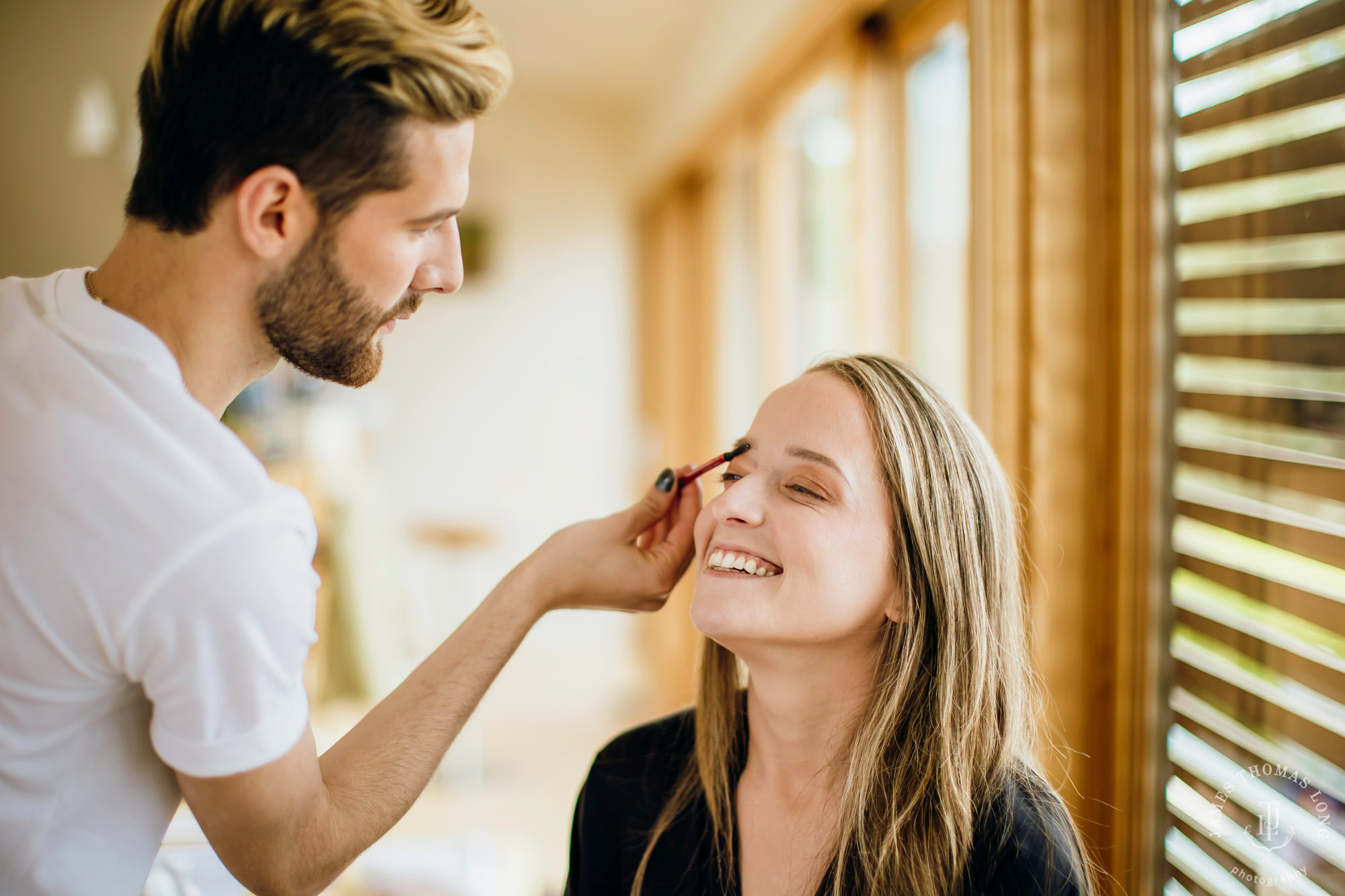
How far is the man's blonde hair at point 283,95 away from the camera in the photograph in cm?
78

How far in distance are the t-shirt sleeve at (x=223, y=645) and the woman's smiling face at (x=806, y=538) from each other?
457mm

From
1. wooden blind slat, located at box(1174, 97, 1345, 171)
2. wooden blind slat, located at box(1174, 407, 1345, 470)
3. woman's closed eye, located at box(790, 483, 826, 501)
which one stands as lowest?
woman's closed eye, located at box(790, 483, 826, 501)

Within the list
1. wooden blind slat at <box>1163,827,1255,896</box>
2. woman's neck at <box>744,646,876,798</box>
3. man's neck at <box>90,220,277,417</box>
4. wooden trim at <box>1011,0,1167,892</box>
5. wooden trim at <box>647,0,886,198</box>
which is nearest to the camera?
man's neck at <box>90,220,277,417</box>

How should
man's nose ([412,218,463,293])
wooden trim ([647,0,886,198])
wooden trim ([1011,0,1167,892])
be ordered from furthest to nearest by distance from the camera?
wooden trim ([647,0,886,198]), wooden trim ([1011,0,1167,892]), man's nose ([412,218,463,293])

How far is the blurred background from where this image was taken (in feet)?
3.46

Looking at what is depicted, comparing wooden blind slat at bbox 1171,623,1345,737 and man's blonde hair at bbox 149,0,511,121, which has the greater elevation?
man's blonde hair at bbox 149,0,511,121

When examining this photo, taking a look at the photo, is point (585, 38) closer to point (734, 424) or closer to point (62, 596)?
point (734, 424)

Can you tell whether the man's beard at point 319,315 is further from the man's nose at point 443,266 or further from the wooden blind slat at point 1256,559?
the wooden blind slat at point 1256,559

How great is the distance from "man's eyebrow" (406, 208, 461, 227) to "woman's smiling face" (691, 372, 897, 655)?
1.56 ft

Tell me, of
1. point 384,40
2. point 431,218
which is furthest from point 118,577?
point 384,40

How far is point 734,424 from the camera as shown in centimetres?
364

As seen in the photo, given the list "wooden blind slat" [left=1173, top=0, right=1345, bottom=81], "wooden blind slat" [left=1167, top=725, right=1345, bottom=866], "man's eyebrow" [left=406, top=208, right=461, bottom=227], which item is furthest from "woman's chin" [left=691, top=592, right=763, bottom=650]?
"wooden blind slat" [left=1173, top=0, right=1345, bottom=81]

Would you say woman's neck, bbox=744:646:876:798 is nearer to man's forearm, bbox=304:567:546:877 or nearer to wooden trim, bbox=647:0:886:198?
man's forearm, bbox=304:567:546:877

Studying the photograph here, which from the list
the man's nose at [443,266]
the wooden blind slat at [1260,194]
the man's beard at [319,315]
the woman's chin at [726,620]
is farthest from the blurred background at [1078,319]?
the woman's chin at [726,620]
